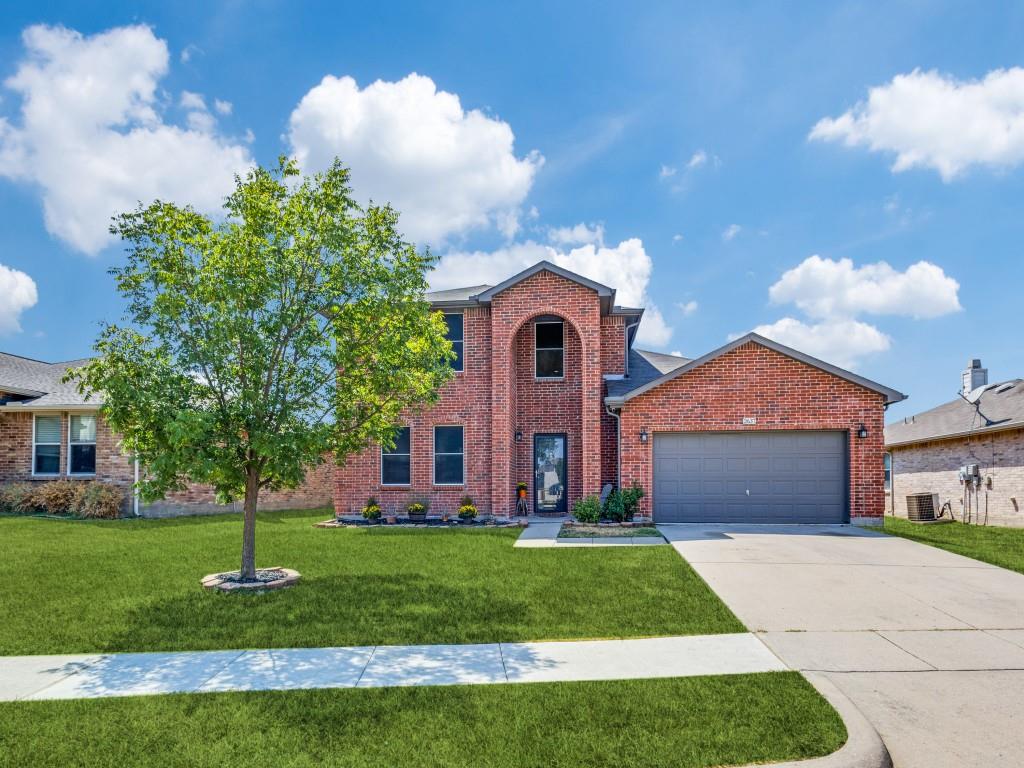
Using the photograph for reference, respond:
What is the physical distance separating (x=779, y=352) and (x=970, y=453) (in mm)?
9332

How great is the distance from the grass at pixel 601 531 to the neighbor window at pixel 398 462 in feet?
16.5

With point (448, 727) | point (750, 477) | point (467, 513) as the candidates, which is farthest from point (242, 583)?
point (750, 477)

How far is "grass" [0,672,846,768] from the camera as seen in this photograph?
4.22 meters

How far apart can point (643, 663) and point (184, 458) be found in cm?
601

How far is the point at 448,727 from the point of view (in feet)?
15.2

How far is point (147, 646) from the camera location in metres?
6.61

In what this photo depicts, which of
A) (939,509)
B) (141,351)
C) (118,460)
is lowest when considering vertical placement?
(939,509)

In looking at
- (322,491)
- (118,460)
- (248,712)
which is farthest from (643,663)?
(322,491)

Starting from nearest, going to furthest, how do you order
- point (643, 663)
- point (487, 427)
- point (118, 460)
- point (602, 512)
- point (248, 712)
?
point (248, 712), point (643, 663), point (602, 512), point (487, 427), point (118, 460)

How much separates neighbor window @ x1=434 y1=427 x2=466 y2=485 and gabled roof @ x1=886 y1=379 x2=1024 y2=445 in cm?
1446

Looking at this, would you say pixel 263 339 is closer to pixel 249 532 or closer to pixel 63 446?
pixel 249 532

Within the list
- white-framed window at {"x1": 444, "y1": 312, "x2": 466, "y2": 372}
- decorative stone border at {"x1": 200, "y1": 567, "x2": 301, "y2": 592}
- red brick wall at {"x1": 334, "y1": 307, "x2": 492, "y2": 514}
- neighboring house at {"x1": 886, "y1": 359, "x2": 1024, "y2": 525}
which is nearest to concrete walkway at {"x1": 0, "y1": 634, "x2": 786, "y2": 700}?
decorative stone border at {"x1": 200, "y1": 567, "x2": 301, "y2": 592}

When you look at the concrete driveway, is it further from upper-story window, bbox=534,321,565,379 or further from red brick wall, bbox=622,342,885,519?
upper-story window, bbox=534,321,565,379

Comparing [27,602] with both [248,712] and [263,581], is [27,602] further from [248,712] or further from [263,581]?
[248,712]
